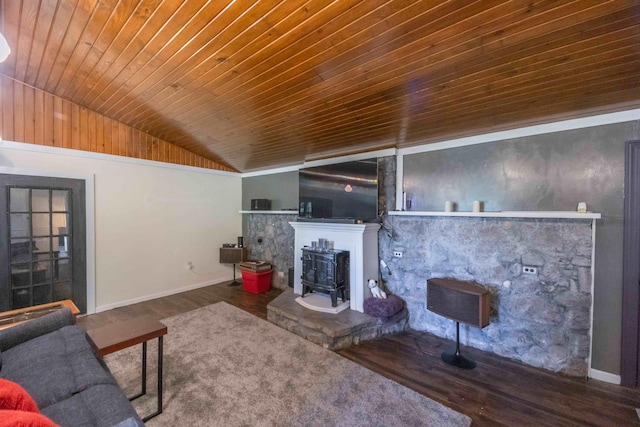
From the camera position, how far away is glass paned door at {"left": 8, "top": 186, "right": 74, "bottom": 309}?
131 inches

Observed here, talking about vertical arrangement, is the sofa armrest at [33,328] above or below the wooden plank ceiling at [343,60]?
below

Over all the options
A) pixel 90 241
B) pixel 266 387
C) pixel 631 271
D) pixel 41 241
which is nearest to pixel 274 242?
pixel 90 241

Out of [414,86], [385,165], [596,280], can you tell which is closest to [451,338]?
[596,280]

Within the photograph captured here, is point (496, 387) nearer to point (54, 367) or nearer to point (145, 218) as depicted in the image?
point (54, 367)

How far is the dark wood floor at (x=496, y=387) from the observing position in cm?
199

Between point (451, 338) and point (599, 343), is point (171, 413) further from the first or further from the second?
point (599, 343)

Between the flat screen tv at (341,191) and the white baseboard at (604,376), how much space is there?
2510 mm

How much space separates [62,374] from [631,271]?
4.24 metres

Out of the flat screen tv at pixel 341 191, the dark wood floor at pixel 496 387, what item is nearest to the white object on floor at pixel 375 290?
the dark wood floor at pixel 496 387

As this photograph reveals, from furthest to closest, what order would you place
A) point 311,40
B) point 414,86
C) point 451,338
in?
point 451,338 → point 414,86 → point 311,40

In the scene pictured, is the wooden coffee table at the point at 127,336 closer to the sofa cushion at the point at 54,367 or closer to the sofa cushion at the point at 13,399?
the sofa cushion at the point at 54,367

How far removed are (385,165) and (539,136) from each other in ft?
5.42

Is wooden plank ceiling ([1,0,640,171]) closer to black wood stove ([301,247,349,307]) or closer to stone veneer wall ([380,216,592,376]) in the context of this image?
stone veneer wall ([380,216,592,376])

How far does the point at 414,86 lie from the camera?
2.21 meters
